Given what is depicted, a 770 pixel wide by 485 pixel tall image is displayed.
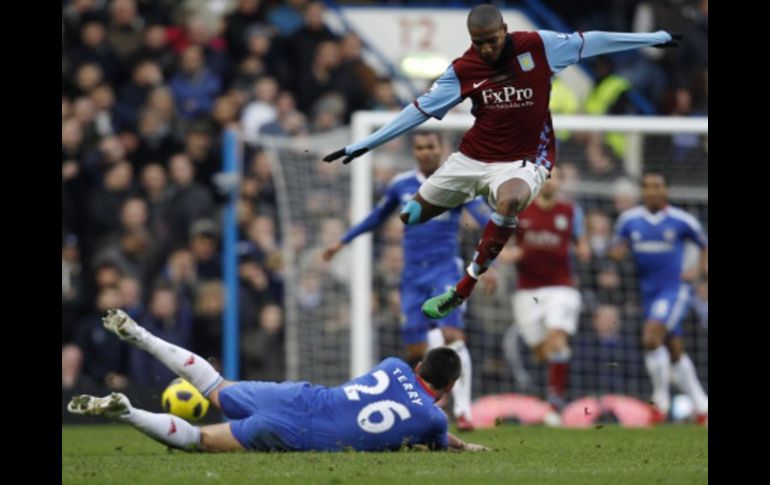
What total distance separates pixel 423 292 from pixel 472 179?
2.61 m

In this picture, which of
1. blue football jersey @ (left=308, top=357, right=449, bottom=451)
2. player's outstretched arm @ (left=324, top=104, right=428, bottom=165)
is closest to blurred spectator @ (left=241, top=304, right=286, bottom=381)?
player's outstretched arm @ (left=324, top=104, right=428, bottom=165)

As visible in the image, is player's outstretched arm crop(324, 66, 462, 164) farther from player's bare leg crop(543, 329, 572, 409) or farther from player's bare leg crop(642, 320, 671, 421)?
player's bare leg crop(642, 320, 671, 421)

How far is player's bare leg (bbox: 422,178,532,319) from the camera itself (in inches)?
458

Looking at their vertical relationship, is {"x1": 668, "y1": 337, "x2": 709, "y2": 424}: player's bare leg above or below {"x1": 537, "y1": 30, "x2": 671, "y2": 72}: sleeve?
below

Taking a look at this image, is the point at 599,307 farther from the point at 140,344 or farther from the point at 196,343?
the point at 140,344

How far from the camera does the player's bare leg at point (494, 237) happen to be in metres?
11.6

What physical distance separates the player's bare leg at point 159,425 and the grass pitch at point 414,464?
0.12 meters

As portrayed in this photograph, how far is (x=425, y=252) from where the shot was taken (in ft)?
47.7

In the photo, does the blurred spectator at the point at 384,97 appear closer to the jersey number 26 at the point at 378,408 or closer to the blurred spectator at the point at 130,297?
the blurred spectator at the point at 130,297

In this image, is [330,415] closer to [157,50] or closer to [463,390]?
[463,390]

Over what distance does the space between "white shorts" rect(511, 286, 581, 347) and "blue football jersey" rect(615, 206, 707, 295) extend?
0.86 metres

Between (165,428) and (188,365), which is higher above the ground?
(188,365)

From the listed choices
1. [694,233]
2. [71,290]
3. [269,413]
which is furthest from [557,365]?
[269,413]
